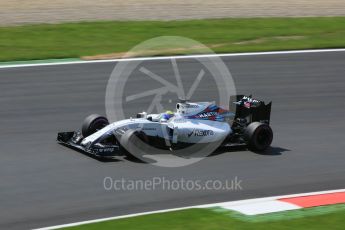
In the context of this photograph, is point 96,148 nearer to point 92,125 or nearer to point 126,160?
point 126,160

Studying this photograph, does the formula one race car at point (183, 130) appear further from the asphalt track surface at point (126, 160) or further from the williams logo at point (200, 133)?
the asphalt track surface at point (126, 160)

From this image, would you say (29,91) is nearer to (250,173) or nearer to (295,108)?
(295,108)

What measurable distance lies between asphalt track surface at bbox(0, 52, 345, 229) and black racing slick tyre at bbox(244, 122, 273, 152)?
175 mm

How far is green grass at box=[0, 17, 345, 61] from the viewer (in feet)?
78.2

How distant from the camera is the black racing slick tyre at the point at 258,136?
14047mm

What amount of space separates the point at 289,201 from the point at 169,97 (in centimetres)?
822

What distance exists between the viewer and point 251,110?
14.6 m

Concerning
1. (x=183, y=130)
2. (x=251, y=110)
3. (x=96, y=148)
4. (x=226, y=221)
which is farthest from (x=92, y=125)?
(x=226, y=221)

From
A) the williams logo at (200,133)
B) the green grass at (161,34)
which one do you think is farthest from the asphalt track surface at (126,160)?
the green grass at (161,34)

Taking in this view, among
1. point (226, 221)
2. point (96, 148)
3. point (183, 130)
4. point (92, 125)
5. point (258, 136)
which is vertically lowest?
point (226, 221)

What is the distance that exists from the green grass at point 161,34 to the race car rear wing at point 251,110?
9.35 meters

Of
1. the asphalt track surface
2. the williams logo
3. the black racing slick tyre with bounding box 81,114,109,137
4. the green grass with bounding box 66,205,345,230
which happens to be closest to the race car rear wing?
the asphalt track surface

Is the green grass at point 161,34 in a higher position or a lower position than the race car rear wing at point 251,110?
higher

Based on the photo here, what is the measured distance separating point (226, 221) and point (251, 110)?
452 cm
